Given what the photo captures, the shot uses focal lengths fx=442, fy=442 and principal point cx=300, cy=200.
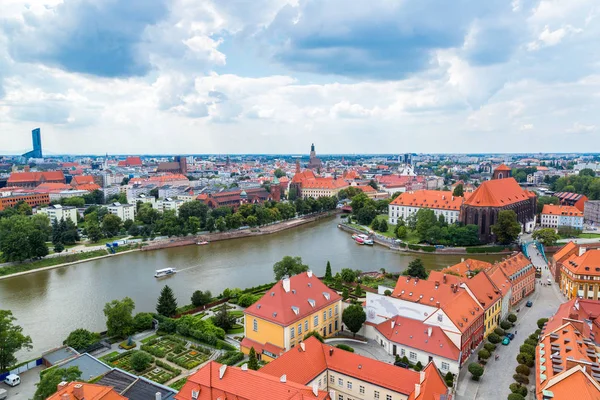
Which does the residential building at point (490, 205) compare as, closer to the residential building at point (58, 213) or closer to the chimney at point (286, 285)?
the chimney at point (286, 285)

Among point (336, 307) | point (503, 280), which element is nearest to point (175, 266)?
point (336, 307)

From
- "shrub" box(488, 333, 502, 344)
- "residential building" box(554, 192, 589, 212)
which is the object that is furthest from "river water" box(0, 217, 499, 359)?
"residential building" box(554, 192, 589, 212)

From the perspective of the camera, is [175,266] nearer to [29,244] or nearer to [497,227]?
[29,244]

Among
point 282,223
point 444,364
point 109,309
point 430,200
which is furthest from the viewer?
point 282,223

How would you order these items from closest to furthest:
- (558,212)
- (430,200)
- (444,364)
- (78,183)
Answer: (444,364)
(558,212)
(430,200)
(78,183)

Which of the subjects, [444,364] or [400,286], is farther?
[400,286]

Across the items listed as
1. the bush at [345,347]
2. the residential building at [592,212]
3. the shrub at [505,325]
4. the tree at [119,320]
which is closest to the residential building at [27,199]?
the tree at [119,320]
